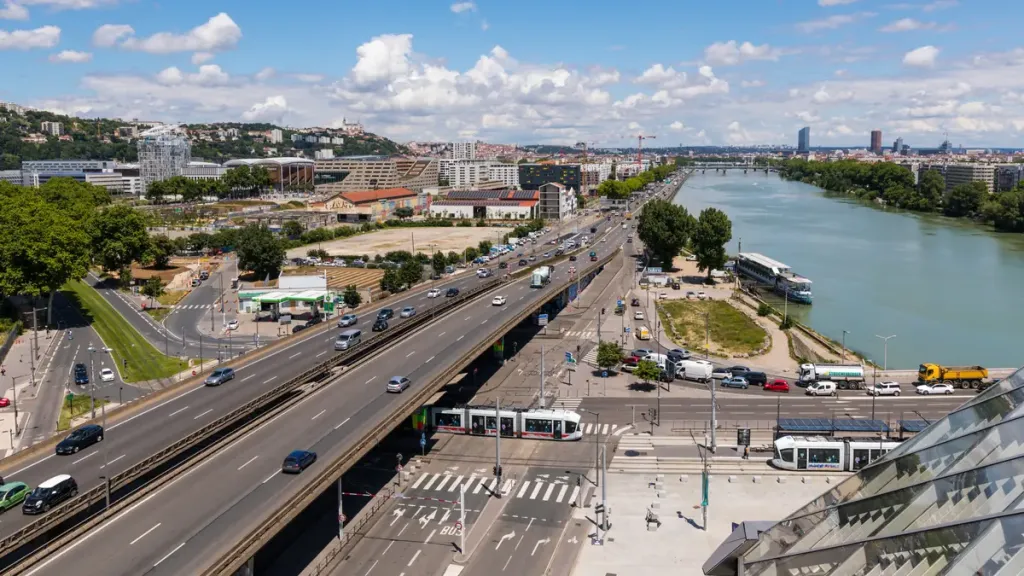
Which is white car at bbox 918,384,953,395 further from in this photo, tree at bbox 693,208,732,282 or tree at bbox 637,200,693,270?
tree at bbox 637,200,693,270

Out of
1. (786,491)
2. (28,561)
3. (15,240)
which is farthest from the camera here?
(15,240)

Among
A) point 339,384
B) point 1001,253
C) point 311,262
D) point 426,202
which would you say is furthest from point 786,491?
point 426,202

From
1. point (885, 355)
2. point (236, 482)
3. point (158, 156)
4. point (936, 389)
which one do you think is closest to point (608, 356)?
point (936, 389)

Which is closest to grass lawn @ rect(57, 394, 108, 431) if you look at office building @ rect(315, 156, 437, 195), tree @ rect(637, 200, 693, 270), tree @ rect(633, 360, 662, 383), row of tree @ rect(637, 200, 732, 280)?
tree @ rect(633, 360, 662, 383)

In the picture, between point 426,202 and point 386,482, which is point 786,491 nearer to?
point 386,482

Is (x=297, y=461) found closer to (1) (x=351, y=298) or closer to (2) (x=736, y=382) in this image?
(2) (x=736, y=382)

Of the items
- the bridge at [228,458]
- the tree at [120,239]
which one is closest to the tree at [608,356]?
the bridge at [228,458]
